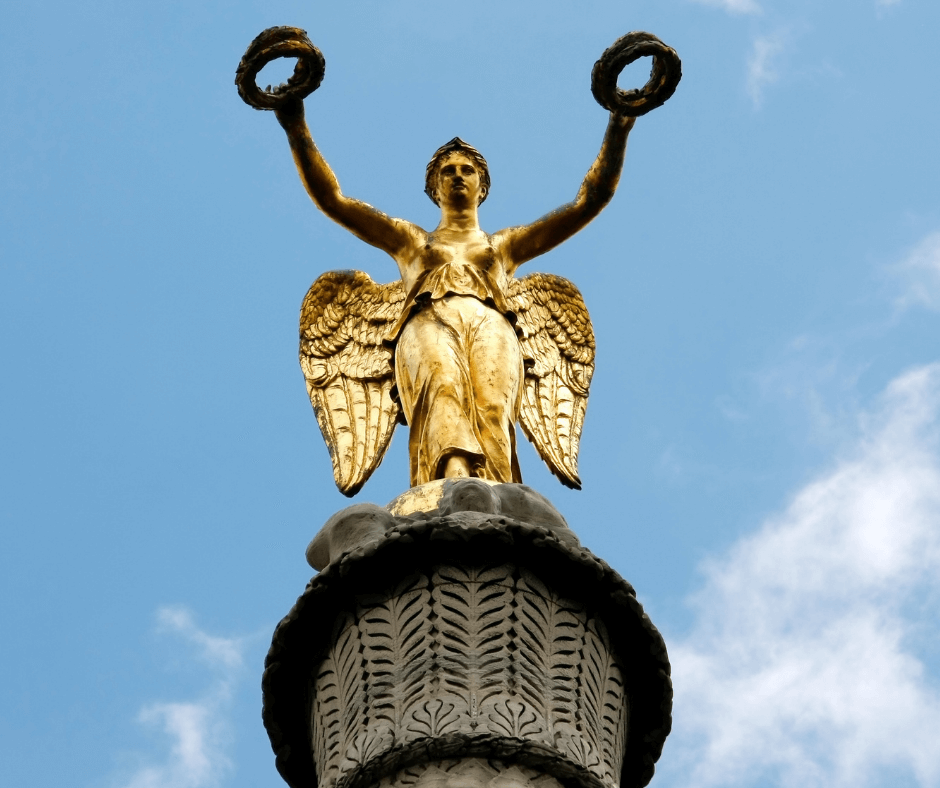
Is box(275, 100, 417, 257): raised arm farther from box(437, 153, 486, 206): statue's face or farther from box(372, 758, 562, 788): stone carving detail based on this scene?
box(372, 758, 562, 788): stone carving detail

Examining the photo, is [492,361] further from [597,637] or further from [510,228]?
[597,637]

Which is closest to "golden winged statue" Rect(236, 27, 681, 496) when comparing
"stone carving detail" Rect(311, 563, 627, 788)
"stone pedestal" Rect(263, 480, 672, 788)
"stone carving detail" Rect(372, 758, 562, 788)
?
"stone pedestal" Rect(263, 480, 672, 788)

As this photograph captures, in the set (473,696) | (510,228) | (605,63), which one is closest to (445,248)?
(510,228)

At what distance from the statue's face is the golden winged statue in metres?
0.01

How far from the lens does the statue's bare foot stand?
961 cm

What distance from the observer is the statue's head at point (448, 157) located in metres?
12.0

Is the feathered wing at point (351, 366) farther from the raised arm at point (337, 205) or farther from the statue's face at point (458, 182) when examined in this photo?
the statue's face at point (458, 182)

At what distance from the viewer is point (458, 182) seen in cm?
1184

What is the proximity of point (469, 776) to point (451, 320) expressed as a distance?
3995mm

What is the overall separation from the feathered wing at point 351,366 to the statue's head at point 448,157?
0.74 metres

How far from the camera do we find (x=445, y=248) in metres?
11.3

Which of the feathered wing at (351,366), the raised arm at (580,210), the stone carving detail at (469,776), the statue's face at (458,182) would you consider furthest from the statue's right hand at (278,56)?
the stone carving detail at (469,776)

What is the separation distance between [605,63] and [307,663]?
4.62 m

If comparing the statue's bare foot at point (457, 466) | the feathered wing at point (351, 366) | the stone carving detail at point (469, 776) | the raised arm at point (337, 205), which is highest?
the raised arm at point (337, 205)
